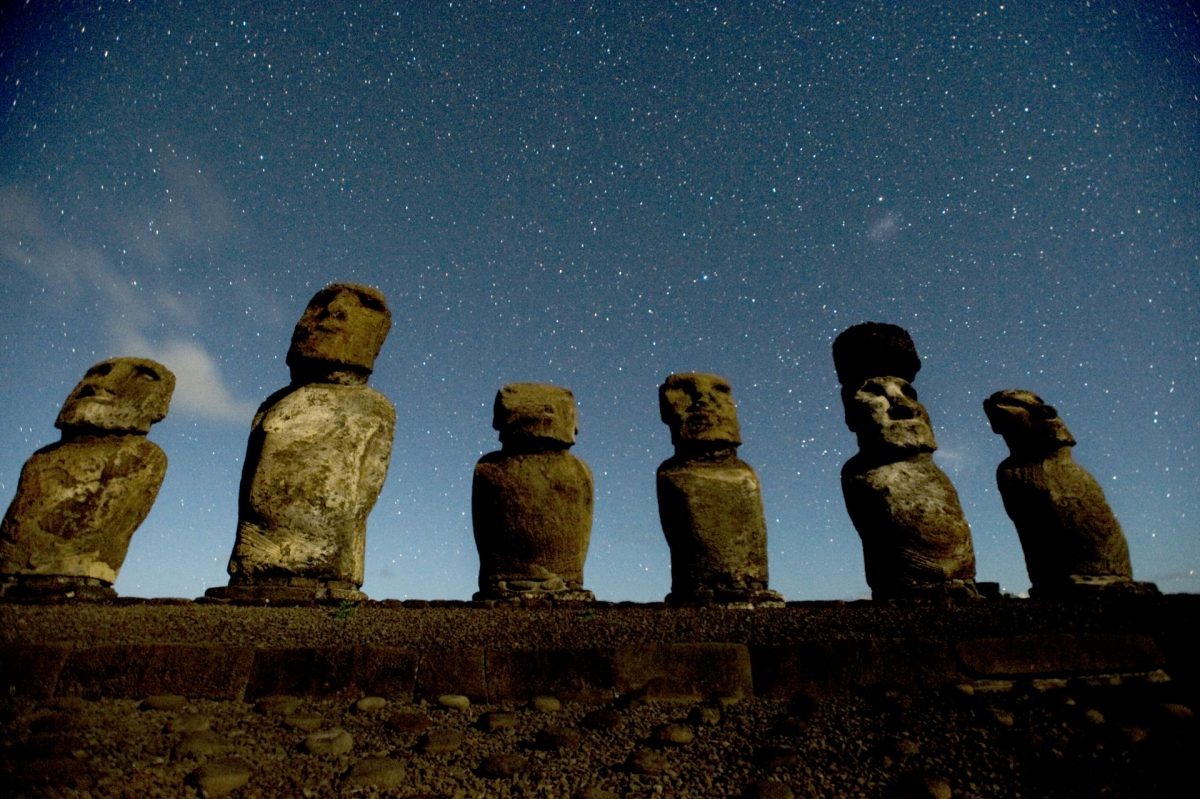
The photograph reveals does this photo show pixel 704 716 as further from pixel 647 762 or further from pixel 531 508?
pixel 531 508

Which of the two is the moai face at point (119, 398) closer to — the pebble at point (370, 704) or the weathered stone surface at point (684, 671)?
the pebble at point (370, 704)

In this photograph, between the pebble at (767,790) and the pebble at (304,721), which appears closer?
the pebble at (767,790)

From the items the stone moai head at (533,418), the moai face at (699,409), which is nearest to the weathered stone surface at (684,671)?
the stone moai head at (533,418)

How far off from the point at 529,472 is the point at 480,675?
7.75ft

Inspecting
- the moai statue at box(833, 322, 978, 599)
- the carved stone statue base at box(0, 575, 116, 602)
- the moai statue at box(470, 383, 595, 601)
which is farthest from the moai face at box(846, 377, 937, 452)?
the carved stone statue base at box(0, 575, 116, 602)

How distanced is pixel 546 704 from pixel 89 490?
446 cm

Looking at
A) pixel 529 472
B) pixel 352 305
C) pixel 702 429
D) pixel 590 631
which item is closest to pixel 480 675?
pixel 590 631

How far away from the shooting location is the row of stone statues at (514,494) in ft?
16.2

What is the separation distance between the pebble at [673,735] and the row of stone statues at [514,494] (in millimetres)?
2203

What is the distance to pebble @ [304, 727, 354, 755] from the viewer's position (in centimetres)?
243

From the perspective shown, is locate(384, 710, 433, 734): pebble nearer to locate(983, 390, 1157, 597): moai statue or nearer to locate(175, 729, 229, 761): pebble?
locate(175, 729, 229, 761): pebble

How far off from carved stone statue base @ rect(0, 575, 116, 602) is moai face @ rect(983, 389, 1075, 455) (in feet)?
26.3

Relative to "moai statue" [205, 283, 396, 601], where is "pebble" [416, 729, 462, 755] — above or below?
below

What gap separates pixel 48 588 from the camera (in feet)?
15.7
